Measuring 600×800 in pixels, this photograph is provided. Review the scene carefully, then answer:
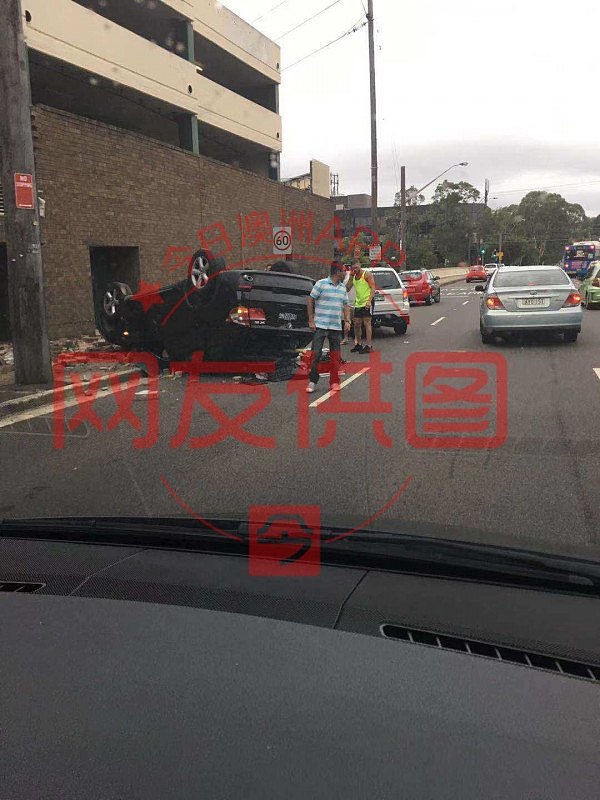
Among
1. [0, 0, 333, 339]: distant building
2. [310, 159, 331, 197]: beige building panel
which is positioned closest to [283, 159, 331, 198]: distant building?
[310, 159, 331, 197]: beige building panel

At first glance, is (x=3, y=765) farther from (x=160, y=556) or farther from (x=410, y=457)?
(x=410, y=457)

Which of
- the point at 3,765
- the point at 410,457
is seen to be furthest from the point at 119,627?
the point at 410,457

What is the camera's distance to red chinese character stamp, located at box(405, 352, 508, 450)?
6832 millimetres

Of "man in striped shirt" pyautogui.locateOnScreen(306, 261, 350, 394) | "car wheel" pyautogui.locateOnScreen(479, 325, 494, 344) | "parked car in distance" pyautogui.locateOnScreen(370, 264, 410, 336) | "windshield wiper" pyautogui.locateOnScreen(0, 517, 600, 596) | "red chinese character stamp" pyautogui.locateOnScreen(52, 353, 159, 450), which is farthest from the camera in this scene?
"parked car in distance" pyautogui.locateOnScreen(370, 264, 410, 336)

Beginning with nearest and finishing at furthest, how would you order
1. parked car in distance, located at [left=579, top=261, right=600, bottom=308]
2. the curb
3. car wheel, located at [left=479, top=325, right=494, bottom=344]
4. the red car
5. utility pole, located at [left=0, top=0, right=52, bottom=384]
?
1. the curb
2. utility pole, located at [left=0, top=0, right=52, bottom=384]
3. car wheel, located at [left=479, top=325, right=494, bottom=344]
4. parked car in distance, located at [left=579, top=261, right=600, bottom=308]
5. the red car

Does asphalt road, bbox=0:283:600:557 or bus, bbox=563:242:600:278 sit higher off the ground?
bus, bbox=563:242:600:278

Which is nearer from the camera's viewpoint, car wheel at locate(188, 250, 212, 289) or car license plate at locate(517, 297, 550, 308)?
car wheel at locate(188, 250, 212, 289)

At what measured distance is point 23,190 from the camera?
9438 millimetres

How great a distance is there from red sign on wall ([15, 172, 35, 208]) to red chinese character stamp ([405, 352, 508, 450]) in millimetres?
5760

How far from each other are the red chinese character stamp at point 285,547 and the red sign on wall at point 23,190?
792cm

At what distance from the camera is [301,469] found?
5.81 meters

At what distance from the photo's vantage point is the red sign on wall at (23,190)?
30.8 ft

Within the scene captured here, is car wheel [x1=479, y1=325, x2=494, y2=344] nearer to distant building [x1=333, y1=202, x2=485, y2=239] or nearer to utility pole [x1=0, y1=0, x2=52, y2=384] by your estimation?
utility pole [x1=0, y1=0, x2=52, y2=384]

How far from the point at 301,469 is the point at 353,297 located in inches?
365
